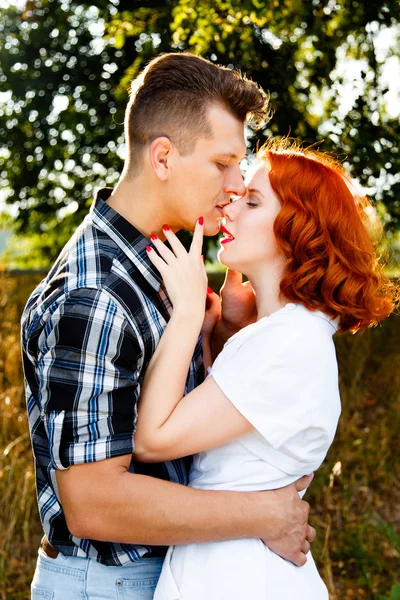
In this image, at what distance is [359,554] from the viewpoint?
418 centimetres

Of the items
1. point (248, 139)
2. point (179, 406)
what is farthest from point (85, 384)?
point (248, 139)

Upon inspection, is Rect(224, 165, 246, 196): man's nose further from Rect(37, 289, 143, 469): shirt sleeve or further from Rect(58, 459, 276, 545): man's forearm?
Rect(58, 459, 276, 545): man's forearm

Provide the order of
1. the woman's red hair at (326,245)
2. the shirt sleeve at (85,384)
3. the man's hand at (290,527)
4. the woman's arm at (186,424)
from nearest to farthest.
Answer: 1. the shirt sleeve at (85,384)
2. the woman's arm at (186,424)
3. the man's hand at (290,527)
4. the woman's red hair at (326,245)

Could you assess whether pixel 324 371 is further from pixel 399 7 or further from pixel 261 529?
pixel 399 7

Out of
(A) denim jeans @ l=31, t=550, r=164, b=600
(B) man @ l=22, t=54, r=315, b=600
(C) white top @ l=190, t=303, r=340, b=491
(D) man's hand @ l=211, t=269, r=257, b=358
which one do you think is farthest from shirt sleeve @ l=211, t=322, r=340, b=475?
(D) man's hand @ l=211, t=269, r=257, b=358

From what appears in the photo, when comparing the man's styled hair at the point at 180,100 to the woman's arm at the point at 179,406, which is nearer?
the woman's arm at the point at 179,406

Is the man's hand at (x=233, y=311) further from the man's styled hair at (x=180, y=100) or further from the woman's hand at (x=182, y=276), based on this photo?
the man's styled hair at (x=180, y=100)

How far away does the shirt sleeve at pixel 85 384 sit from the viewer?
1.66m

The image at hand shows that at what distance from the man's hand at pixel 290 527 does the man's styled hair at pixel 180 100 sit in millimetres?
1038

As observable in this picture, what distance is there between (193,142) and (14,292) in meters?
4.80

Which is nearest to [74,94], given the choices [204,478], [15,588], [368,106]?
[368,106]

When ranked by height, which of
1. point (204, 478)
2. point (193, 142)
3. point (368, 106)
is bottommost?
point (204, 478)

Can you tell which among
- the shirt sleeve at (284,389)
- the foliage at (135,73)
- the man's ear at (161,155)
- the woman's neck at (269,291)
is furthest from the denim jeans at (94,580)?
the foliage at (135,73)

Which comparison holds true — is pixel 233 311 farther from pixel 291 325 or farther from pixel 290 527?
pixel 290 527
